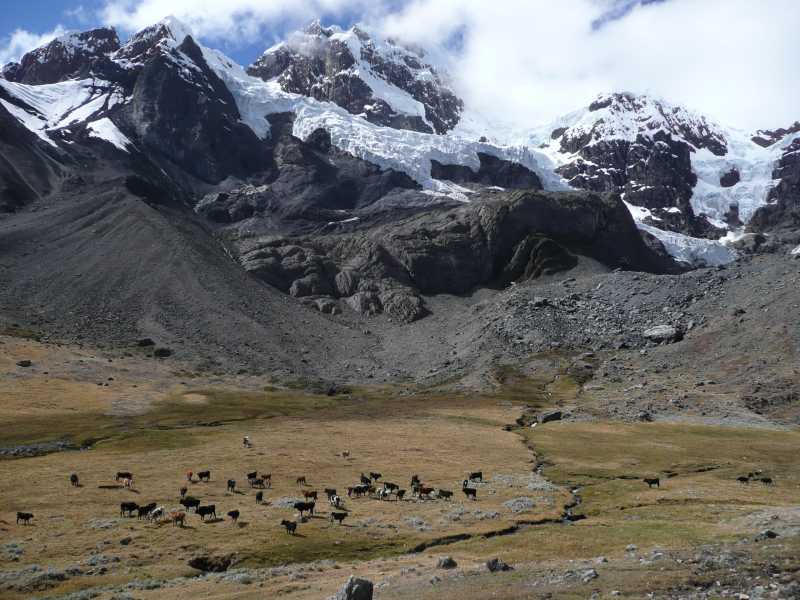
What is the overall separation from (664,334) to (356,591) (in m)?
172

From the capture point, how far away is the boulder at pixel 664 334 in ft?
608

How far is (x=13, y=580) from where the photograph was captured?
4053 centimetres

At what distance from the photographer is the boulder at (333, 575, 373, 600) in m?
29.2

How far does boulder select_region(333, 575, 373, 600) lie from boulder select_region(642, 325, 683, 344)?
17008 cm

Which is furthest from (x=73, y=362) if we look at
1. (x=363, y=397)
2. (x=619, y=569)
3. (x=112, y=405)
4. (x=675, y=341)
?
(x=619, y=569)

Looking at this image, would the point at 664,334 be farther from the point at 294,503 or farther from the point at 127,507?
the point at 127,507

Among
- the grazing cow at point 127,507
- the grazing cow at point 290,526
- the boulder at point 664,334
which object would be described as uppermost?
the boulder at point 664,334

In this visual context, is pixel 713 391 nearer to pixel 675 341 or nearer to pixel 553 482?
pixel 675 341

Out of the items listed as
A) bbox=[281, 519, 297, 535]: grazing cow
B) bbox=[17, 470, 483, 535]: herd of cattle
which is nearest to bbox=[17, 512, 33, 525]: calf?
bbox=[17, 470, 483, 535]: herd of cattle

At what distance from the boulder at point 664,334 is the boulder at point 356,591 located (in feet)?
558

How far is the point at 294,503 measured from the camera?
58.5 m

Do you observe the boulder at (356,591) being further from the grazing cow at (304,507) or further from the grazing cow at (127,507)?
the grazing cow at (127,507)

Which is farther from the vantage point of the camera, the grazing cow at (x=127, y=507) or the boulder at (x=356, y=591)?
the grazing cow at (x=127, y=507)

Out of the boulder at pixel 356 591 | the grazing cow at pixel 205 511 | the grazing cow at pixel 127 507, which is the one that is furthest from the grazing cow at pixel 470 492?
the boulder at pixel 356 591
